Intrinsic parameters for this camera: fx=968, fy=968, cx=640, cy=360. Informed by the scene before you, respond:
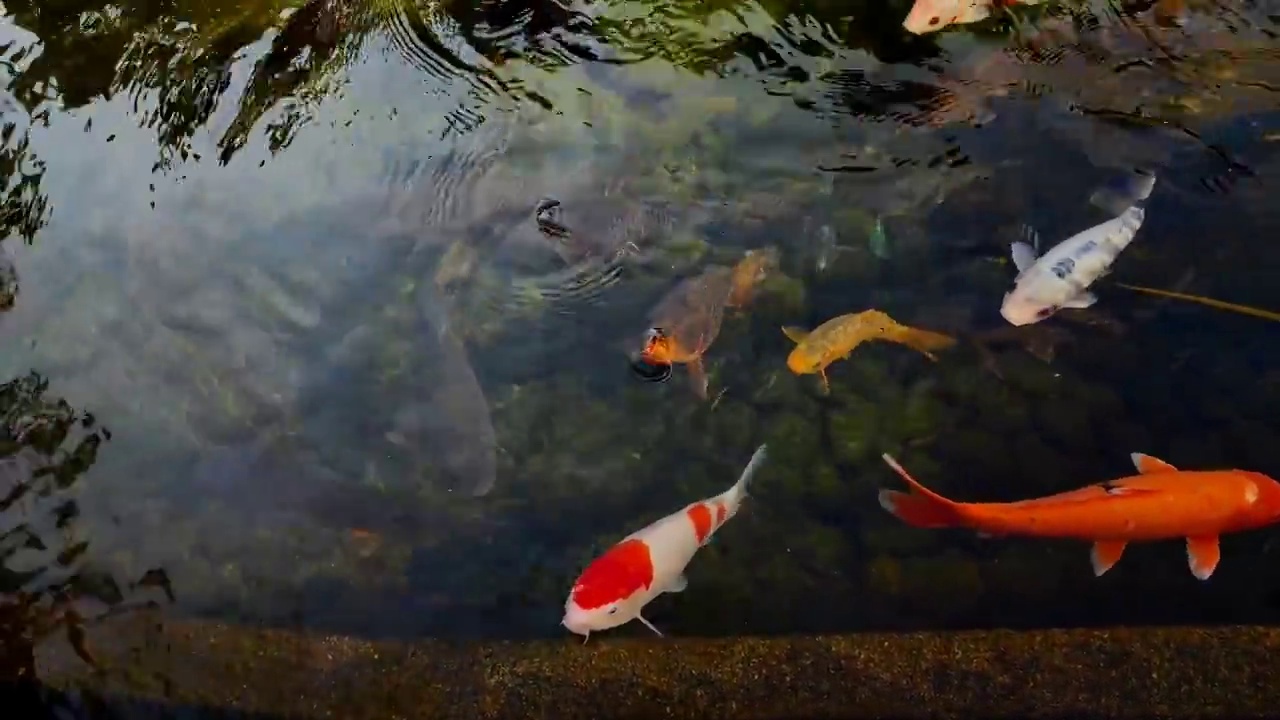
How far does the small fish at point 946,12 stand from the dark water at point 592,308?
73mm

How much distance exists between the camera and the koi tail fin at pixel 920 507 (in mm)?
2316

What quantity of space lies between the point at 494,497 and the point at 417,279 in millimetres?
859

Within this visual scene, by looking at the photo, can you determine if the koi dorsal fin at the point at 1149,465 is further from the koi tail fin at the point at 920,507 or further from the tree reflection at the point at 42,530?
the tree reflection at the point at 42,530

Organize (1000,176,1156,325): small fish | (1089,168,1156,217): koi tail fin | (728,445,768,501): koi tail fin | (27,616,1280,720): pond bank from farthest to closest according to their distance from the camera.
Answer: (1089,168,1156,217): koi tail fin, (1000,176,1156,325): small fish, (728,445,768,501): koi tail fin, (27,616,1280,720): pond bank

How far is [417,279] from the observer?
3105mm

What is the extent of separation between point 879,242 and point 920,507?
0.94 metres

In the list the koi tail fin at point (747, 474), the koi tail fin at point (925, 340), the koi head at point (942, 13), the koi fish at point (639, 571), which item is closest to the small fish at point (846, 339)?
the koi tail fin at point (925, 340)

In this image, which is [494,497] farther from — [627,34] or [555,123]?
[627,34]

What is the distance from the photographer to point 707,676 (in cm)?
224

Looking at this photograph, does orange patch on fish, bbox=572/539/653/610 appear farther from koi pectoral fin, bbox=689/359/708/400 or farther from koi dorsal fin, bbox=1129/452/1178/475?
koi dorsal fin, bbox=1129/452/1178/475

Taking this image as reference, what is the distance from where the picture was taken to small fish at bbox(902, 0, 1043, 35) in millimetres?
3420

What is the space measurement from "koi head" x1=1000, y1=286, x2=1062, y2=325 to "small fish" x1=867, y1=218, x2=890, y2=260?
1.34ft

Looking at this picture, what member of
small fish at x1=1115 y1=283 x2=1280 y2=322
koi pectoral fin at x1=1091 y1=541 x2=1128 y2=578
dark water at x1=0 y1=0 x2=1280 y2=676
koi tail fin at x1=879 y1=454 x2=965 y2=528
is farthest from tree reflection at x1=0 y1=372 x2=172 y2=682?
small fish at x1=1115 y1=283 x2=1280 y2=322

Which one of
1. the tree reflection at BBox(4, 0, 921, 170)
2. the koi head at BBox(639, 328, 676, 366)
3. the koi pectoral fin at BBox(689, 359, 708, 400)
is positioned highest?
the tree reflection at BBox(4, 0, 921, 170)
